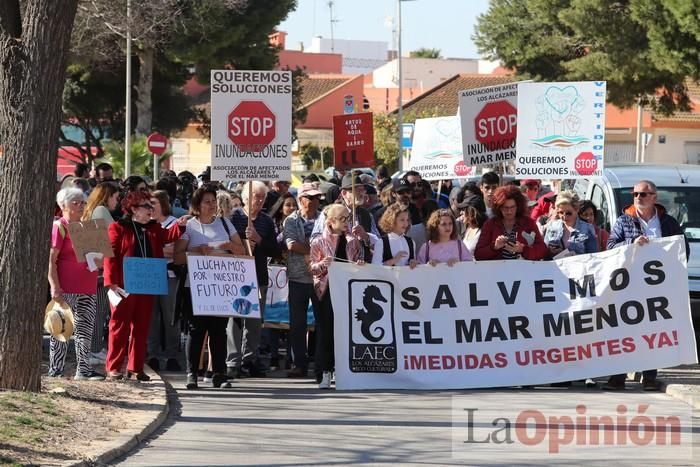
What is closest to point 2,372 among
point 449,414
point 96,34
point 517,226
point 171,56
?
point 449,414

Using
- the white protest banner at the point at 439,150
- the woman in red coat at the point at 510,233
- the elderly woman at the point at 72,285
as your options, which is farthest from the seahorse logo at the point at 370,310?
the white protest banner at the point at 439,150

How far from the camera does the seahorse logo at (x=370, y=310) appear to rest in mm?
13180

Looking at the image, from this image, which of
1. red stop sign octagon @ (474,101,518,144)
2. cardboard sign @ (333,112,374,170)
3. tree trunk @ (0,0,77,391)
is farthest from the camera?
cardboard sign @ (333,112,374,170)

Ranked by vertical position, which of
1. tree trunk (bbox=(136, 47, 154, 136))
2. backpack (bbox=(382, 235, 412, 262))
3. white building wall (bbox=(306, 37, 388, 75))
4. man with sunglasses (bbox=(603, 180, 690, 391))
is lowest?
backpack (bbox=(382, 235, 412, 262))

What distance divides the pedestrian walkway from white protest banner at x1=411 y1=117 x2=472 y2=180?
8409 mm

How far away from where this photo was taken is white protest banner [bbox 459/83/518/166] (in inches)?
655

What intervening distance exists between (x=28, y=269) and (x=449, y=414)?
356 cm

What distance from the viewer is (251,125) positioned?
1425 centimetres

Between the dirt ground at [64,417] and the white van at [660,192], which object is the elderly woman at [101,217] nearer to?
the dirt ground at [64,417]

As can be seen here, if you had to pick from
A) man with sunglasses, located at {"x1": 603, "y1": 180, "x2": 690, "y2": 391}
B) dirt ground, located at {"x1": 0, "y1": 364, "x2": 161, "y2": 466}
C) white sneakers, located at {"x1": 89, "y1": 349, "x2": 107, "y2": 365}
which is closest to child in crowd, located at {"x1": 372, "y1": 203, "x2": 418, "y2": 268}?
man with sunglasses, located at {"x1": 603, "y1": 180, "x2": 690, "y2": 391}

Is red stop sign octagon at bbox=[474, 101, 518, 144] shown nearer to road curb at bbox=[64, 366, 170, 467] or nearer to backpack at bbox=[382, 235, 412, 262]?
backpack at bbox=[382, 235, 412, 262]

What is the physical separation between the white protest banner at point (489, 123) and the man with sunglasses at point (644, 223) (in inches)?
131

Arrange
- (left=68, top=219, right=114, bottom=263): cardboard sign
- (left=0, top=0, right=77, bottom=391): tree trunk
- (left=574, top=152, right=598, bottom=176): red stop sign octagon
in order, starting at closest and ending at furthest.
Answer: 1. (left=0, top=0, right=77, bottom=391): tree trunk
2. (left=68, top=219, right=114, bottom=263): cardboard sign
3. (left=574, top=152, right=598, bottom=176): red stop sign octagon

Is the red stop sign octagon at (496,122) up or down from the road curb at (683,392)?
up
